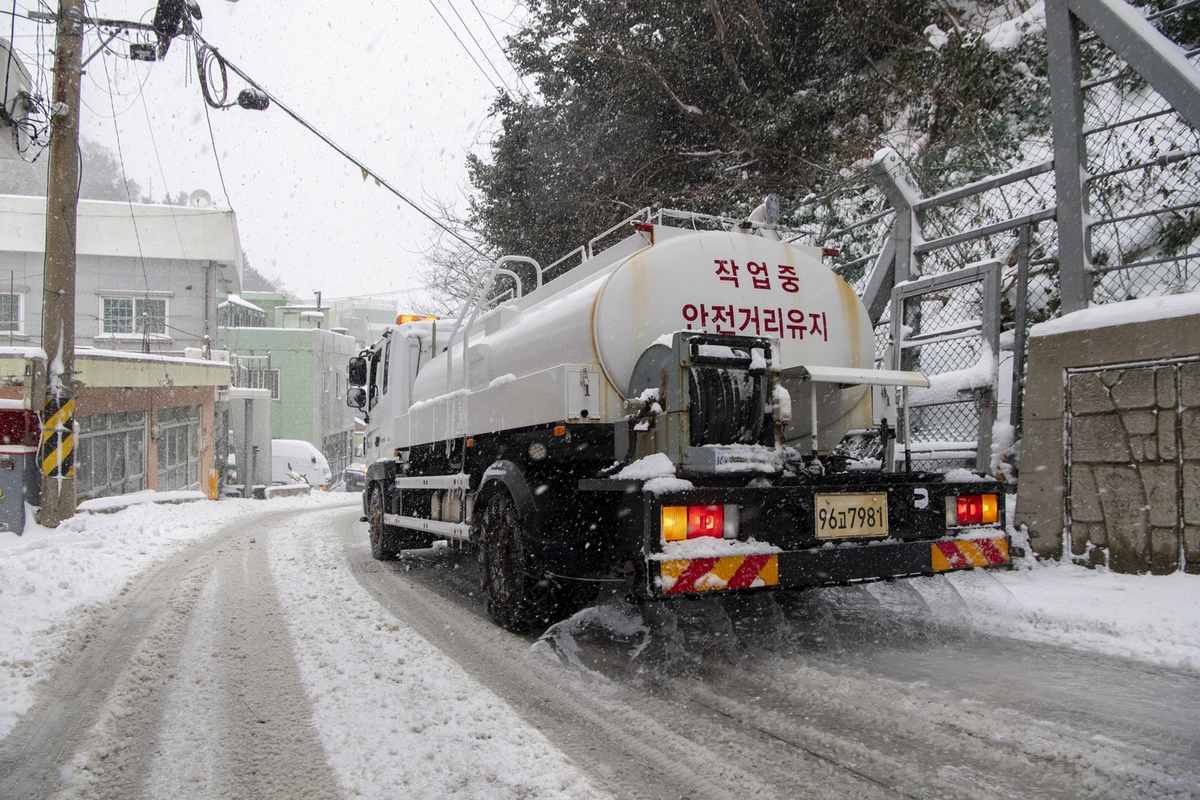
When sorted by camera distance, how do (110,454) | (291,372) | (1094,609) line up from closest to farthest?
(1094,609), (110,454), (291,372)

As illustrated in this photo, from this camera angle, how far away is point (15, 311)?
28.4m

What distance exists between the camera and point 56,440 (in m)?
11.2

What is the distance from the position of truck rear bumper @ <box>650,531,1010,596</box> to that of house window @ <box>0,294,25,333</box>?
1277 inches

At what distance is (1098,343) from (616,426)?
393 cm

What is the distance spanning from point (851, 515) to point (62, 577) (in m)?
6.77

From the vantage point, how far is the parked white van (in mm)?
32719

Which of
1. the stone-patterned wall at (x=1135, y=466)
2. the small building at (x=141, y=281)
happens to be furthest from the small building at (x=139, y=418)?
the stone-patterned wall at (x=1135, y=466)

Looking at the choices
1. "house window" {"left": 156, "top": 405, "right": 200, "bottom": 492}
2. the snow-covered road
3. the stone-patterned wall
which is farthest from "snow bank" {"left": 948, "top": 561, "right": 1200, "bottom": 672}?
"house window" {"left": 156, "top": 405, "right": 200, "bottom": 492}

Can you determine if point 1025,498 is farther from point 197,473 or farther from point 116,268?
point 116,268

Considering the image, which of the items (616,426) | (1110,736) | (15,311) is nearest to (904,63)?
(616,426)

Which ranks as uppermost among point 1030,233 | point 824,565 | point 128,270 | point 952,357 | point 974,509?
point 128,270

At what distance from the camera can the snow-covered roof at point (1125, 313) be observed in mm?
5395

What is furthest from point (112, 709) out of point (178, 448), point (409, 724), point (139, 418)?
point (178, 448)

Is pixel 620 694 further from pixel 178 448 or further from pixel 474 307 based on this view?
pixel 178 448
